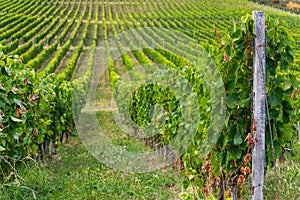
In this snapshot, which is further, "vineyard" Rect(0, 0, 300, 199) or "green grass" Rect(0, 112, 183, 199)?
"green grass" Rect(0, 112, 183, 199)

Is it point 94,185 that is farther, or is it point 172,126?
point 172,126

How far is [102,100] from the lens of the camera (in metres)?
18.7

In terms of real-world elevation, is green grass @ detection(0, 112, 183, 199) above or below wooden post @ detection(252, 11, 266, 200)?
below

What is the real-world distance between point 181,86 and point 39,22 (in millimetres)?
38996

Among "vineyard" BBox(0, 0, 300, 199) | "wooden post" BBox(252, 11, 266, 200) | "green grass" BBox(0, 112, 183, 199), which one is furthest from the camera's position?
"green grass" BBox(0, 112, 183, 199)

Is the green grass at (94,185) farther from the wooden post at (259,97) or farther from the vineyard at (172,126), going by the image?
the wooden post at (259,97)

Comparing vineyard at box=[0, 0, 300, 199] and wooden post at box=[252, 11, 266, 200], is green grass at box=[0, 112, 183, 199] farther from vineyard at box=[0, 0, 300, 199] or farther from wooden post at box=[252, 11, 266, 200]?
wooden post at box=[252, 11, 266, 200]

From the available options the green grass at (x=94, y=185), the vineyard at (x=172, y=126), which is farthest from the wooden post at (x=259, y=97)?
the green grass at (x=94, y=185)

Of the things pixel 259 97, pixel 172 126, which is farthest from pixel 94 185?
pixel 259 97

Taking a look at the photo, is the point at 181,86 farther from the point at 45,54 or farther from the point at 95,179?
the point at 45,54

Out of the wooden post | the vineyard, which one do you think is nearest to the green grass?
the vineyard

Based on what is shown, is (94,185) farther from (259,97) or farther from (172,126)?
(259,97)

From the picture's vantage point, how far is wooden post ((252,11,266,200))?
10.8 ft

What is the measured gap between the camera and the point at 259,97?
3.27m
